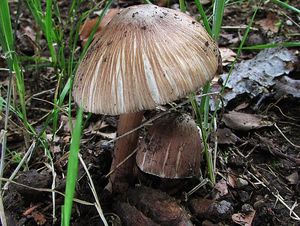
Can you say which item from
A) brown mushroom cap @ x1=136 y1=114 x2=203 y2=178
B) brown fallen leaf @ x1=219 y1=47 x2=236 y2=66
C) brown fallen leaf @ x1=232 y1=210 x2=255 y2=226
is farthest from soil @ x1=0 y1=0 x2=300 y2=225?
brown fallen leaf @ x1=219 y1=47 x2=236 y2=66

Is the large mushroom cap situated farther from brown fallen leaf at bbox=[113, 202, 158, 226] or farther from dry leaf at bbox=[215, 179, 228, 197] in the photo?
dry leaf at bbox=[215, 179, 228, 197]

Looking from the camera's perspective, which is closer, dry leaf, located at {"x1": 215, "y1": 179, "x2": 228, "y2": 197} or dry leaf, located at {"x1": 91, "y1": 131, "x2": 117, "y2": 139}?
dry leaf, located at {"x1": 215, "y1": 179, "x2": 228, "y2": 197}

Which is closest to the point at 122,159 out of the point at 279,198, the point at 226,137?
the point at 226,137

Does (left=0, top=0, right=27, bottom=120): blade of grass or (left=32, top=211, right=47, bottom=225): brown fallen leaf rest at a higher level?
(left=0, top=0, right=27, bottom=120): blade of grass

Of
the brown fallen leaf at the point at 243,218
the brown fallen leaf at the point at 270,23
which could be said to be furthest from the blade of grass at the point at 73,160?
the brown fallen leaf at the point at 270,23

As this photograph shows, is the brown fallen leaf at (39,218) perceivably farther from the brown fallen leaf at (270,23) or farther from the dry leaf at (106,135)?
the brown fallen leaf at (270,23)

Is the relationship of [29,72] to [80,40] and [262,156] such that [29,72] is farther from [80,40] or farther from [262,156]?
[262,156]
